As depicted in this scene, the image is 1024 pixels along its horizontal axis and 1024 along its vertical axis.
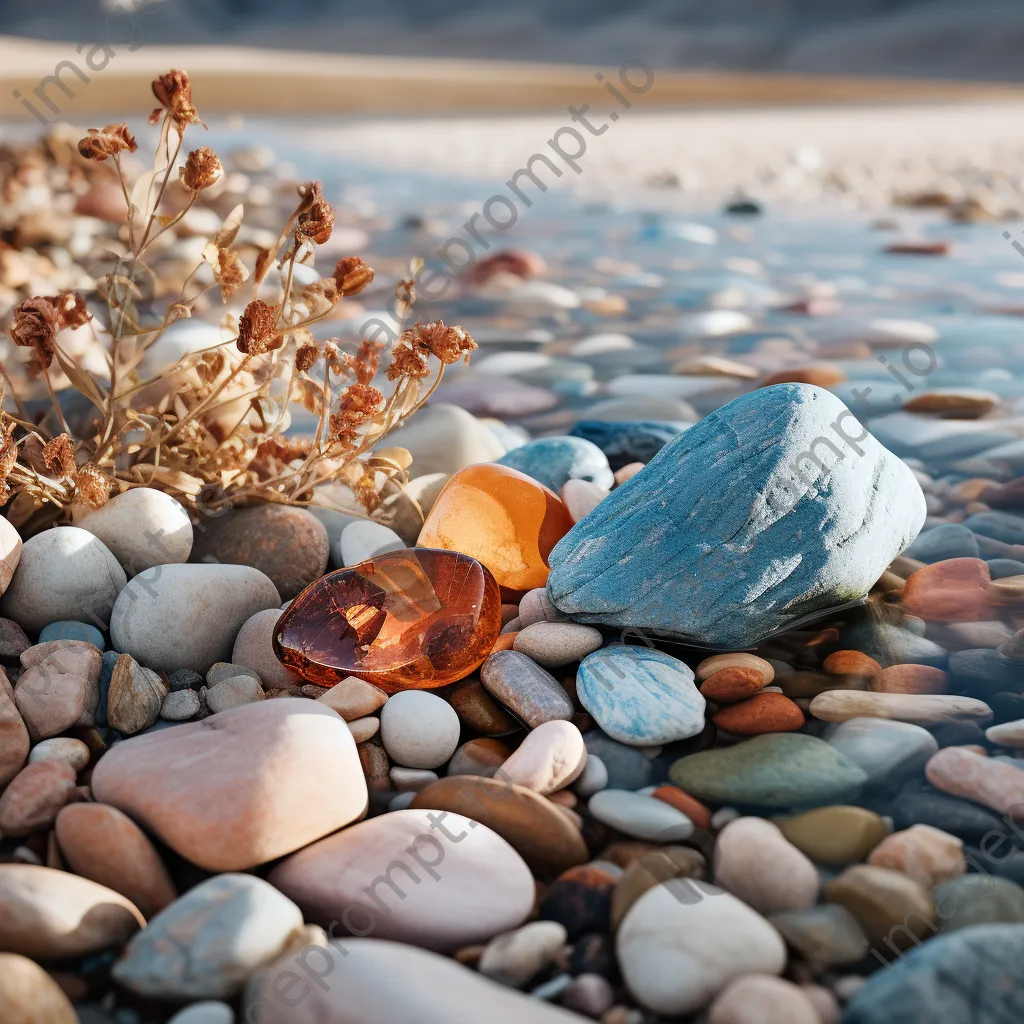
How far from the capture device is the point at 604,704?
63.1 inches

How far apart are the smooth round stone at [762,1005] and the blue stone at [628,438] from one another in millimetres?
1577

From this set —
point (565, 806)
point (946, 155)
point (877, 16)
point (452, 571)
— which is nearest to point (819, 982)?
point (565, 806)

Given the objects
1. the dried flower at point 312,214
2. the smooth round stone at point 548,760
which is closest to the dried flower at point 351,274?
the dried flower at point 312,214

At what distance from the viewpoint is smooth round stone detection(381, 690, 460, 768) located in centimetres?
155

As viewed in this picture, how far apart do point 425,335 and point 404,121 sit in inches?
481

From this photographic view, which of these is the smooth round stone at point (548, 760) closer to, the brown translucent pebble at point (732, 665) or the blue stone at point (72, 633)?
the brown translucent pebble at point (732, 665)

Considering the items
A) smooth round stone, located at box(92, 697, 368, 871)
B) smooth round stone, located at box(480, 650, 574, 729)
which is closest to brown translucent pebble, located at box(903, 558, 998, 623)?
smooth round stone, located at box(480, 650, 574, 729)

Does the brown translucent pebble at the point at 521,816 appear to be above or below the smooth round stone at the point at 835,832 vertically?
below

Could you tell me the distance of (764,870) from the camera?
50.4 inches

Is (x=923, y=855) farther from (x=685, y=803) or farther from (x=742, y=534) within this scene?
(x=742, y=534)

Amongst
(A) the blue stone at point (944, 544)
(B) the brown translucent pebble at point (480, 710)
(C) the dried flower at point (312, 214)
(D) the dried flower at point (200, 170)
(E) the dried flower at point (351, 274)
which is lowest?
(B) the brown translucent pebble at point (480, 710)

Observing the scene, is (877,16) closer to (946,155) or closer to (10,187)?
(946,155)

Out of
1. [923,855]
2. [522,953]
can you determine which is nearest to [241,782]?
[522,953]

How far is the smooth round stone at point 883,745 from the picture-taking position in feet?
4.86
